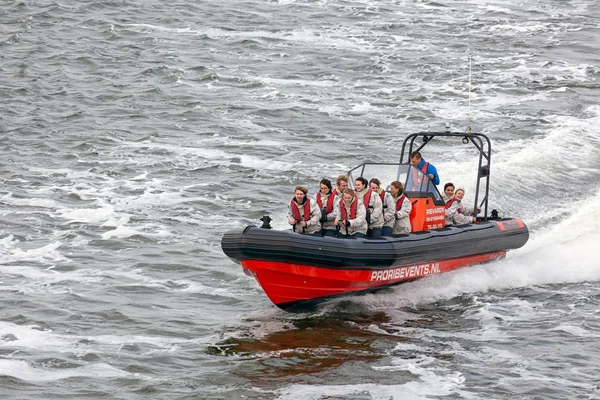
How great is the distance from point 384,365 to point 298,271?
4.85 feet

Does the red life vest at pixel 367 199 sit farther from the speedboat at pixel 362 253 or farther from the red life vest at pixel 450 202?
the red life vest at pixel 450 202

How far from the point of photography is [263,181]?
57.7ft

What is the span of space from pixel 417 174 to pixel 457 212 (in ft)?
2.82

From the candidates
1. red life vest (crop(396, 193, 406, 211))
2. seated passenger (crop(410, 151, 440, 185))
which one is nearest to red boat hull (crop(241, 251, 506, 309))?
red life vest (crop(396, 193, 406, 211))

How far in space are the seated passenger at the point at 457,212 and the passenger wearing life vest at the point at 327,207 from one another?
6.57 ft

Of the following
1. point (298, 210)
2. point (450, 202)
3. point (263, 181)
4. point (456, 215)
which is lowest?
point (263, 181)

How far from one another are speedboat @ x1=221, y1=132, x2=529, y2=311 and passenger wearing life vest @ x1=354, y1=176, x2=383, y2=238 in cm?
22

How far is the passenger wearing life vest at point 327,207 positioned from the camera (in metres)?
11.4

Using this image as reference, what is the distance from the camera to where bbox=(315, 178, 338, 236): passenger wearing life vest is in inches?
450

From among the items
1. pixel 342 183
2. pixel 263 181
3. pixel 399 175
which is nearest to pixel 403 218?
pixel 399 175

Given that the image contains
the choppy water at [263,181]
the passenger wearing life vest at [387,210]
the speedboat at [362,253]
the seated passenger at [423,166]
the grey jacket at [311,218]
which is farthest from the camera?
the seated passenger at [423,166]

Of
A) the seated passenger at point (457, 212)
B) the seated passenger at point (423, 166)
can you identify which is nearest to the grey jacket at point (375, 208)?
the seated passenger at point (423, 166)

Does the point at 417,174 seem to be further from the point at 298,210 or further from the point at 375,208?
the point at 298,210

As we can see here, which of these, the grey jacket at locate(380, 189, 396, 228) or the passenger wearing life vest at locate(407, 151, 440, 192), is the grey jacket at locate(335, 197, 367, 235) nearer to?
Result: the grey jacket at locate(380, 189, 396, 228)
